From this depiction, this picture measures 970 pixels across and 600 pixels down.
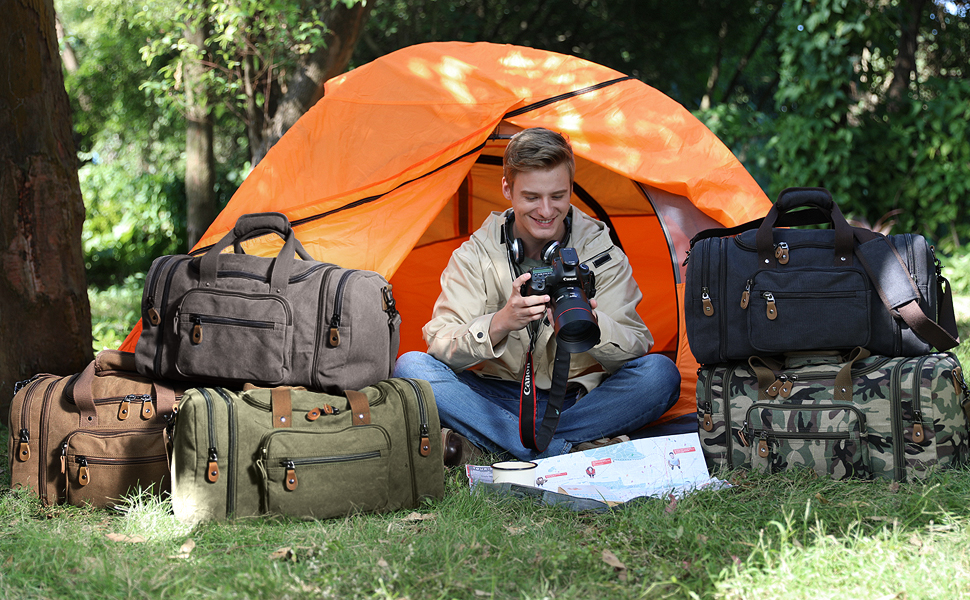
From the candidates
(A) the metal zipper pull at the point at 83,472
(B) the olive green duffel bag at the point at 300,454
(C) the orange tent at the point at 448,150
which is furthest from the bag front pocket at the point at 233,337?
(C) the orange tent at the point at 448,150

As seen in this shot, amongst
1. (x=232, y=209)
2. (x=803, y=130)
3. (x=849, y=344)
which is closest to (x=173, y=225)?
(x=232, y=209)

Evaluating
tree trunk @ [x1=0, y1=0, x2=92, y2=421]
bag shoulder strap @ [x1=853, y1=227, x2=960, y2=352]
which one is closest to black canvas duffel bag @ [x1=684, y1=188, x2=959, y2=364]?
bag shoulder strap @ [x1=853, y1=227, x2=960, y2=352]

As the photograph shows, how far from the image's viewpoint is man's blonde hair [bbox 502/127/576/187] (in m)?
2.28

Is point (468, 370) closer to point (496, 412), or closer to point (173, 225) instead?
point (496, 412)

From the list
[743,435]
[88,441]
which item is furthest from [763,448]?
[88,441]

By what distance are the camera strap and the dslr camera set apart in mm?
129

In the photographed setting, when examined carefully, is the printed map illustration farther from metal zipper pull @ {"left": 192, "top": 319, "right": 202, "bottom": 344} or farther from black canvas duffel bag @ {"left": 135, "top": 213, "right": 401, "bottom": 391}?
metal zipper pull @ {"left": 192, "top": 319, "right": 202, "bottom": 344}

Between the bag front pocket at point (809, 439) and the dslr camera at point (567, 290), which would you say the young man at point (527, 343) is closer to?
the dslr camera at point (567, 290)

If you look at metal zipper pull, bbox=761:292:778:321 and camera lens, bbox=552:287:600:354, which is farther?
metal zipper pull, bbox=761:292:778:321

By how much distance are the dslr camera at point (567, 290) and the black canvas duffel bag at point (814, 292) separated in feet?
1.09

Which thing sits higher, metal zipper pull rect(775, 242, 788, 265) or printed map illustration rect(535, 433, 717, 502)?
metal zipper pull rect(775, 242, 788, 265)

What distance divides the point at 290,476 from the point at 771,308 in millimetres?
1324

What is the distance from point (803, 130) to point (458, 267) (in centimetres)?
421

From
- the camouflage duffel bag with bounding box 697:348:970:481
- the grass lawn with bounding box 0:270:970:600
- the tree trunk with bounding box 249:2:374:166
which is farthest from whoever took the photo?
the tree trunk with bounding box 249:2:374:166
